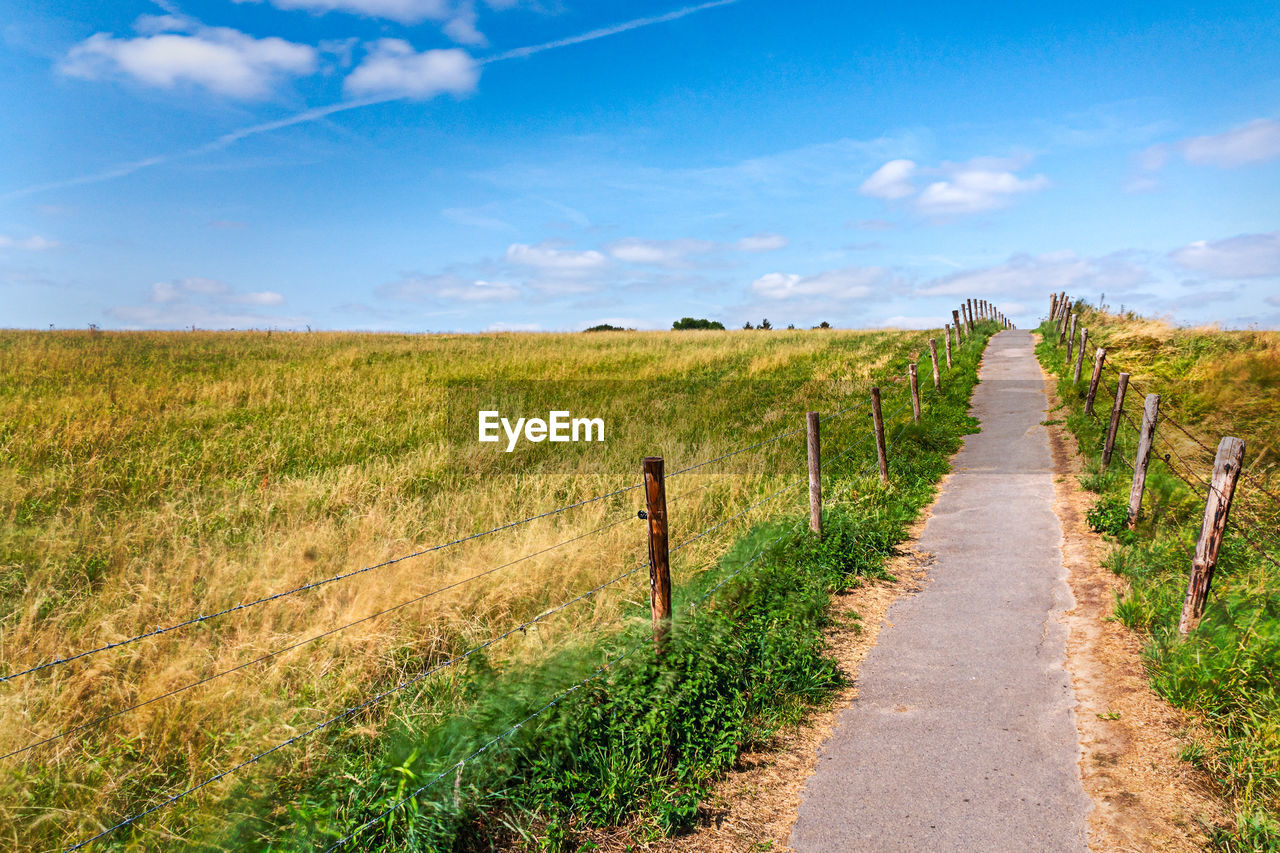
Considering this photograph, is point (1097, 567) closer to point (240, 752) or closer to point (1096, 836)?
point (1096, 836)

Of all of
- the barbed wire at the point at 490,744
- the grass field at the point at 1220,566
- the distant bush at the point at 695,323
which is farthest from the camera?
the distant bush at the point at 695,323

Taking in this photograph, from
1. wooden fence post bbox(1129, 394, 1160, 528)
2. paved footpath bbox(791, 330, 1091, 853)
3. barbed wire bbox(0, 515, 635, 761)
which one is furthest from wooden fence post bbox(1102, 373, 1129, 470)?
barbed wire bbox(0, 515, 635, 761)

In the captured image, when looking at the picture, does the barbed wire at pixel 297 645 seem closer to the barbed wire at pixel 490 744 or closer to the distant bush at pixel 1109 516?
the barbed wire at pixel 490 744

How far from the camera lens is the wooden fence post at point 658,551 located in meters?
4.72

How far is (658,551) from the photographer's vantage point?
15.6ft

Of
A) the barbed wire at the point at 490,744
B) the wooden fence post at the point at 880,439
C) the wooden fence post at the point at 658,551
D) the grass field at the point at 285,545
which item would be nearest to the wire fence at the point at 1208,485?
the grass field at the point at 285,545

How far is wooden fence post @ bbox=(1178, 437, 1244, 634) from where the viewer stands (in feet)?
17.7

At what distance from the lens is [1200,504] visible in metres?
8.58

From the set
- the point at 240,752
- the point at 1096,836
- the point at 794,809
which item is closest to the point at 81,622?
the point at 240,752

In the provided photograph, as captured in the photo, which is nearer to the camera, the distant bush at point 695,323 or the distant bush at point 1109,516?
the distant bush at point 1109,516

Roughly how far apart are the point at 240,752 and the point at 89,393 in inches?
577

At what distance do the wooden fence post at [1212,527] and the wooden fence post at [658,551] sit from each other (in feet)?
13.7

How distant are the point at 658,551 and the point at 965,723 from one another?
2402mm

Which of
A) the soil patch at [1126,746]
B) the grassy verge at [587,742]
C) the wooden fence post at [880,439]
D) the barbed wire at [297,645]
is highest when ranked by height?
the wooden fence post at [880,439]
